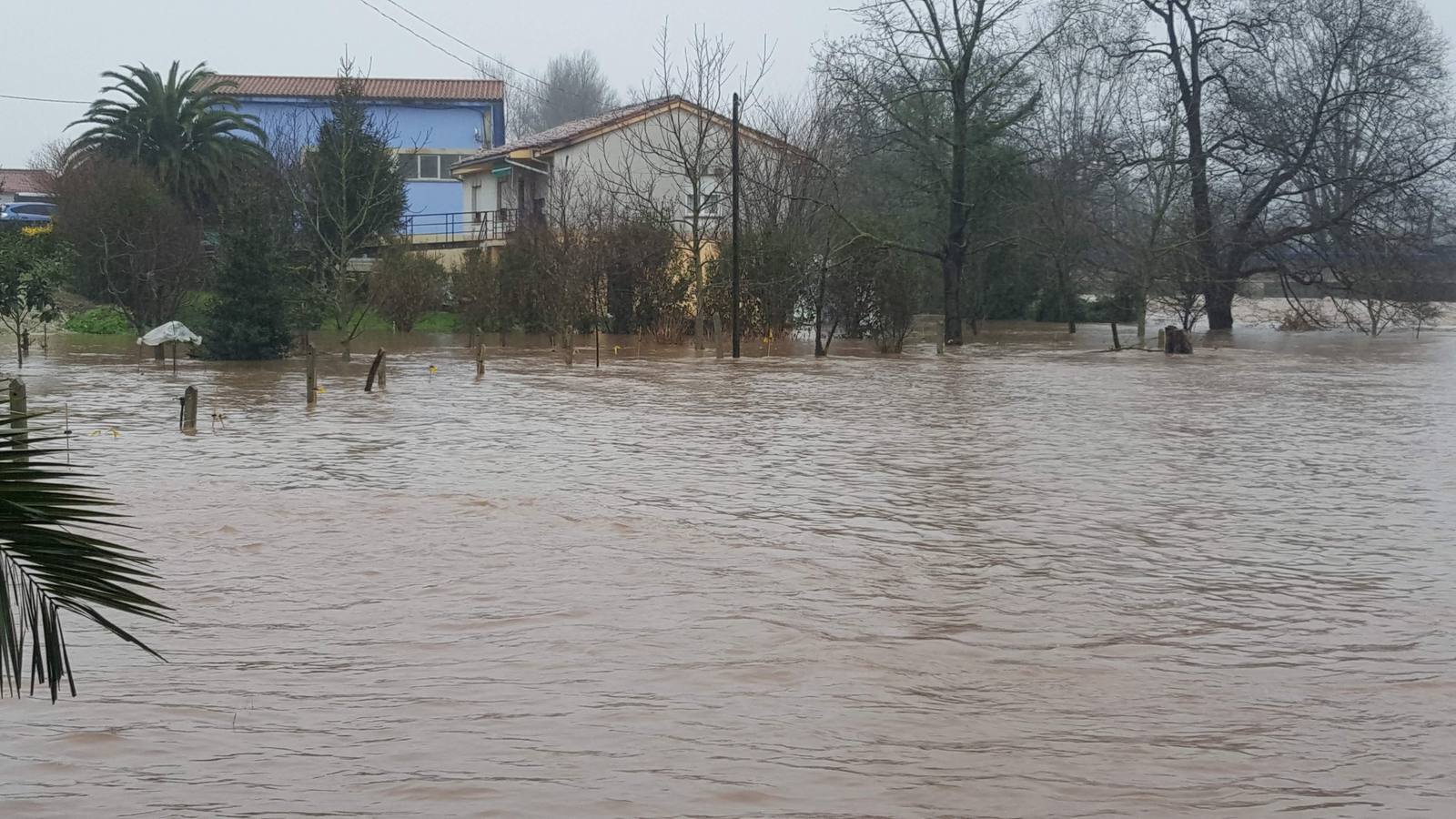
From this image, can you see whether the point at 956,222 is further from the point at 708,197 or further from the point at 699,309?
the point at 699,309

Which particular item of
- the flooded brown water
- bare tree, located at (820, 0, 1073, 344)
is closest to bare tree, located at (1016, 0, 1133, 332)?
bare tree, located at (820, 0, 1073, 344)

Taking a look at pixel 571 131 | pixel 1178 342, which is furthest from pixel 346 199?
pixel 1178 342

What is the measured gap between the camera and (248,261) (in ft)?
108

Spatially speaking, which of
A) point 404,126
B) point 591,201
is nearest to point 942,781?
point 591,201

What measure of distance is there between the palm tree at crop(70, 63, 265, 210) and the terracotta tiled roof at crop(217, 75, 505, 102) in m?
14.5

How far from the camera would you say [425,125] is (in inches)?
2505

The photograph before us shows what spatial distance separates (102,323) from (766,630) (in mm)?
38245

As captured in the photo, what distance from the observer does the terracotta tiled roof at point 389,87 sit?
62312 millimetres

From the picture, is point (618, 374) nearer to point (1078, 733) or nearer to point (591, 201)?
point (591, 201)

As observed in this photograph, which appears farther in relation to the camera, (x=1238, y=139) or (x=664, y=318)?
(x=1238, y=139)

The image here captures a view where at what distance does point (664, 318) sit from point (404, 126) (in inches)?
950

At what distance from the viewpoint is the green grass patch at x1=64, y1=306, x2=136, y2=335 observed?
42.8 m

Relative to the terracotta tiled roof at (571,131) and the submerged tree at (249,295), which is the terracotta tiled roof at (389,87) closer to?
the terracotta tiled roof at (571,131)

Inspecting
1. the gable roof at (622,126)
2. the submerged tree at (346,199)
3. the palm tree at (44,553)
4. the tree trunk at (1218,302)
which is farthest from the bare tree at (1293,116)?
the palm tree at (44,553)
